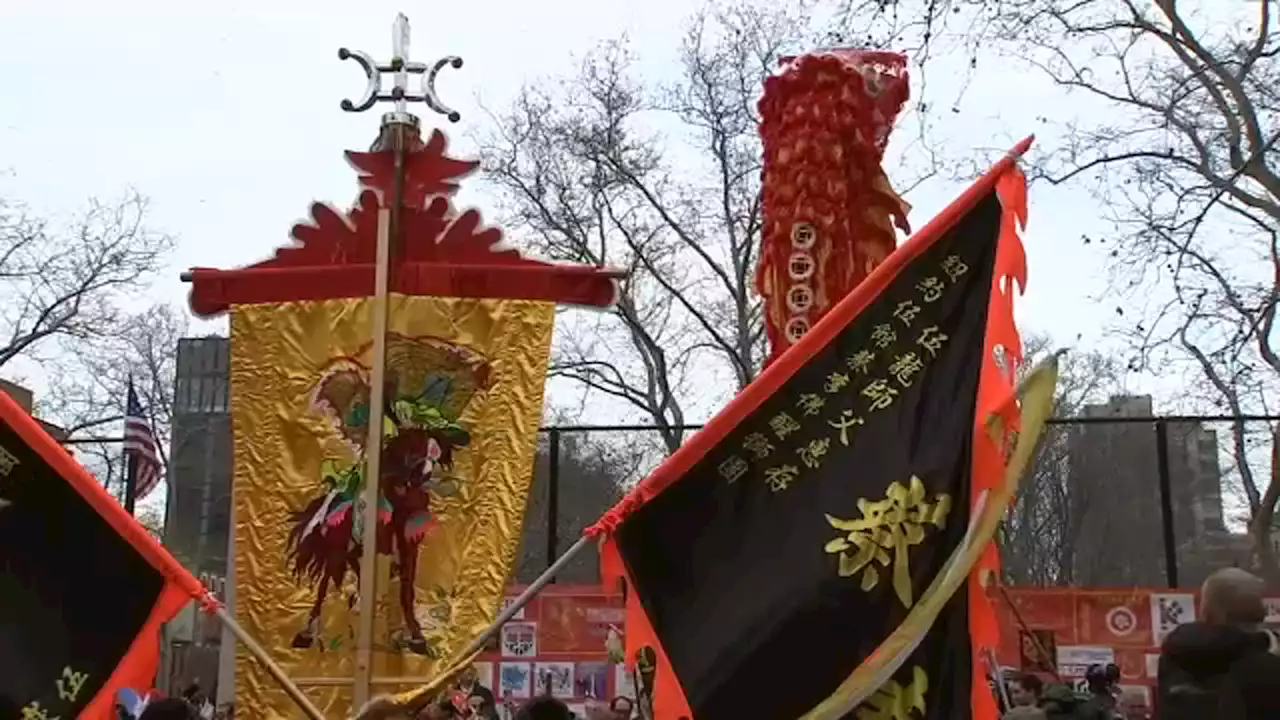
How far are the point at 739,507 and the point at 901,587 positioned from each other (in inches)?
20.9

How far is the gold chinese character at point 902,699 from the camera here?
402cm

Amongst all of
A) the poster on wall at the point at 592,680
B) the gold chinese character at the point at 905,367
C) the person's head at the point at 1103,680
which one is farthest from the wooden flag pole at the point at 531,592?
the poster on wall at the point at 592,680

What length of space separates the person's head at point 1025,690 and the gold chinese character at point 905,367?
3040 millimetres

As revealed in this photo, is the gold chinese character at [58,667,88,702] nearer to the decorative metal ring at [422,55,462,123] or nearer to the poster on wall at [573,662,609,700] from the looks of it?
the decorative metal ring at [422,55,462,123]

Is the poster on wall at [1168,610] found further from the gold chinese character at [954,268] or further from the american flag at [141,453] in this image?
the american flag at [141,453]

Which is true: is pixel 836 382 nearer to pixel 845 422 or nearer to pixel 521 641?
pixel 845 422

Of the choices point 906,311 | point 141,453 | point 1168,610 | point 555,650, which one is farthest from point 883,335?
point 141,453

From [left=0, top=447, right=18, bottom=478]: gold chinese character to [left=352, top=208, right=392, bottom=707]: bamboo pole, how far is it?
3.70 feet

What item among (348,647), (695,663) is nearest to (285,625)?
(348,647)

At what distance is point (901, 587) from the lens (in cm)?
405

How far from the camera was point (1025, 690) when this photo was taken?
7137 millimetres

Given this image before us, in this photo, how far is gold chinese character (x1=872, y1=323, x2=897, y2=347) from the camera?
14.4 feet

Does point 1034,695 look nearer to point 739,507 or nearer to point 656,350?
point 739,507

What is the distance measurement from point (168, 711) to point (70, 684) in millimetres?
607
